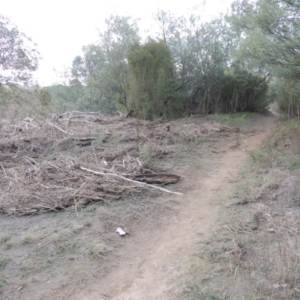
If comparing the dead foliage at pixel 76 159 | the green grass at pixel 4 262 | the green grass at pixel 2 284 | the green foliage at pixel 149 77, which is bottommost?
the green grass at pixel 2 284

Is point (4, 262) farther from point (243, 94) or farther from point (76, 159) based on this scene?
point (243, 94)

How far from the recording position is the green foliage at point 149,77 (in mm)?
12180

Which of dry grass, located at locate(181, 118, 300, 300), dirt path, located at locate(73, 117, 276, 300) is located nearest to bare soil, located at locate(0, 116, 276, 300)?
dirt path, located at locate(73, 117, 276, 300)

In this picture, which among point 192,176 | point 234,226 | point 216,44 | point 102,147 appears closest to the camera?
point 234,226

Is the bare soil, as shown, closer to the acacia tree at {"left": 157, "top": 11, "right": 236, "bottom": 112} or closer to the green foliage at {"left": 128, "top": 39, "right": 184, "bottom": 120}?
the green foliage at {"left": 128, "top": 39, "right": 184, "bottom": 120}

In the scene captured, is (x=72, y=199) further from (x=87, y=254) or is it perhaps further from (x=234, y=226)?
(x=234, y=226)

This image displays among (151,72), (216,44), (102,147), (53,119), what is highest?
(216,44)

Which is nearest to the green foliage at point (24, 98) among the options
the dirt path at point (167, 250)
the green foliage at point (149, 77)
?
the green foliage at point (149, 77)

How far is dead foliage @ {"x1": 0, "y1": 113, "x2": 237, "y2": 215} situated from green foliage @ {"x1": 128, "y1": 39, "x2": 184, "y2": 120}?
1.81 m

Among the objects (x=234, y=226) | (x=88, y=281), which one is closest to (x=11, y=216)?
(x=88, y=281)

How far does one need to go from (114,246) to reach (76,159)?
3090mm

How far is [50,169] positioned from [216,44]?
11.0 meters

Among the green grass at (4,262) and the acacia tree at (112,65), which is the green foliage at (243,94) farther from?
the green grass at (4,262)

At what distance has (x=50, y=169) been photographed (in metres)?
5.75
